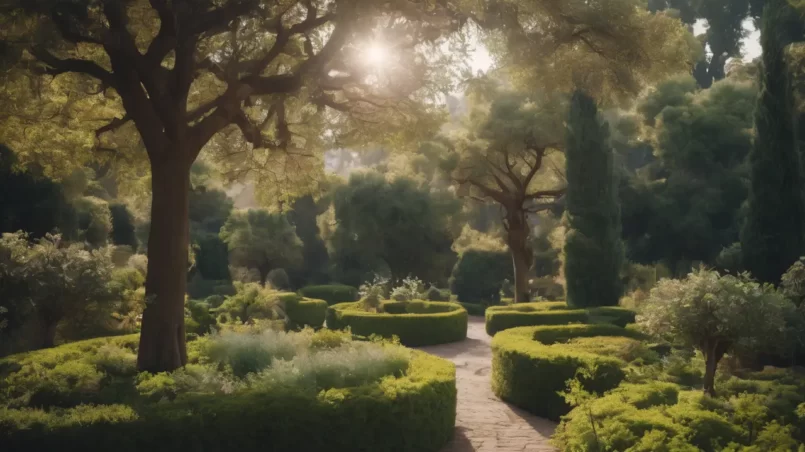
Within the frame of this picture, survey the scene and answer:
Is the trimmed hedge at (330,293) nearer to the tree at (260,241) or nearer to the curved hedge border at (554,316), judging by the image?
the tree at (260,241)

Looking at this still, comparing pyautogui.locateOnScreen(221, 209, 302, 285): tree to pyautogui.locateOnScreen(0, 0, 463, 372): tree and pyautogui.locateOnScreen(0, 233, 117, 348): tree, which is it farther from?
pyautogui.locateOnScreen(0, 233, 117, 348): tree

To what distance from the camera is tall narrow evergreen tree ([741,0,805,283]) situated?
15.7 meters

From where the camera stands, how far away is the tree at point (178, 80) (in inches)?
438

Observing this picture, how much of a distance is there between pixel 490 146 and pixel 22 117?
19292 millimetres

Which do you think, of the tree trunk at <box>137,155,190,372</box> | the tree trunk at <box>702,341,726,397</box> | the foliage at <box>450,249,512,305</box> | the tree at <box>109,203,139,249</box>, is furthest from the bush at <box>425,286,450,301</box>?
the tree trunk at <box>702,341,726,397</box>

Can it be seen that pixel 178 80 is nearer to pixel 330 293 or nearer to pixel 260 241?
pixel 330 293

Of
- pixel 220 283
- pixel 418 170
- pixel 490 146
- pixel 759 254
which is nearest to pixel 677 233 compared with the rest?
pixel 490 146

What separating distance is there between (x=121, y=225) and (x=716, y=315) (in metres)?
31.6

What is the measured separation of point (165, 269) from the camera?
1141 centimetres

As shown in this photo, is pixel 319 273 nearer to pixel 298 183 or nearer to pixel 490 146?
pixel 490 146

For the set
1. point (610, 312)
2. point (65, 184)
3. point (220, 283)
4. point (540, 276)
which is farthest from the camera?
point (540, 276)

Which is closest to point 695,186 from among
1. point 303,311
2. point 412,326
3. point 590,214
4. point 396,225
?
point 590,214

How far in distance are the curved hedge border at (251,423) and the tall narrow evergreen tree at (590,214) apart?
15.4 meters

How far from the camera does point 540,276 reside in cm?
4112
